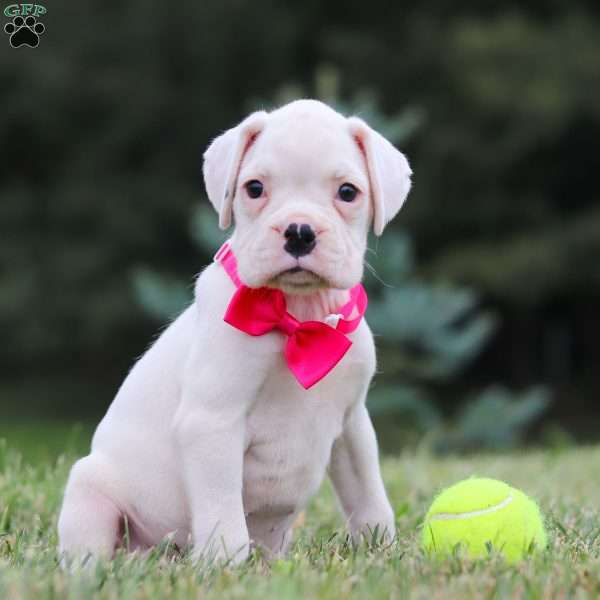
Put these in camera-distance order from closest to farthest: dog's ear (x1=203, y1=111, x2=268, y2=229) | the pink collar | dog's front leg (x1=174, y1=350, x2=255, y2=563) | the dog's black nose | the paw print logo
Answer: the dog's black nose
dog's front leg (x1=174, y1=350, x2=255, y2=563)
dog's ear (x1=203, y1=111, x2=268, y2=229)
the pink collar
the paw print logo

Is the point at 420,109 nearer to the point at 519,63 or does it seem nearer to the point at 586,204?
the point at 519,63

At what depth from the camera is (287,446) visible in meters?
3.41

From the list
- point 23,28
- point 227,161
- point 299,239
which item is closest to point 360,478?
point 299,239

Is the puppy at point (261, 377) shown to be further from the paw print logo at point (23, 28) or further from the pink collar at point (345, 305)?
the paw print logo at point (23, 28)

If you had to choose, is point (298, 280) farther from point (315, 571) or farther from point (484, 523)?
point (484, 523)

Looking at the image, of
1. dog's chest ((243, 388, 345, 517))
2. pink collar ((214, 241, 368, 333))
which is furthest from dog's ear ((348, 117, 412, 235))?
dog's chest ((243, 388, 345, 517))

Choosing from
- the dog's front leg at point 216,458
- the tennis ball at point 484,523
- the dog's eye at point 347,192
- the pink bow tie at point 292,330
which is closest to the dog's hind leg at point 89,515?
the dog's front leg at point 216,458

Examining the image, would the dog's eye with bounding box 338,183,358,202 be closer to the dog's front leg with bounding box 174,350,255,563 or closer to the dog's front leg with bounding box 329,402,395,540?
the dog's front leg with bounding box 174,350,255,563

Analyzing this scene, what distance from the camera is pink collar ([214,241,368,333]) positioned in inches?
138

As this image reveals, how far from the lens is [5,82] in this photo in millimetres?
22312

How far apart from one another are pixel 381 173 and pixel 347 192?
0.17 meters

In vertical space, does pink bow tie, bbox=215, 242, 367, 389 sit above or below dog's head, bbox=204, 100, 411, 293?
below

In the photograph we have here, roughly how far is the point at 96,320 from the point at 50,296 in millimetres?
1257

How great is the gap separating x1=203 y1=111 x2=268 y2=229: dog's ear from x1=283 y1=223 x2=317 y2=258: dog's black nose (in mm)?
349
